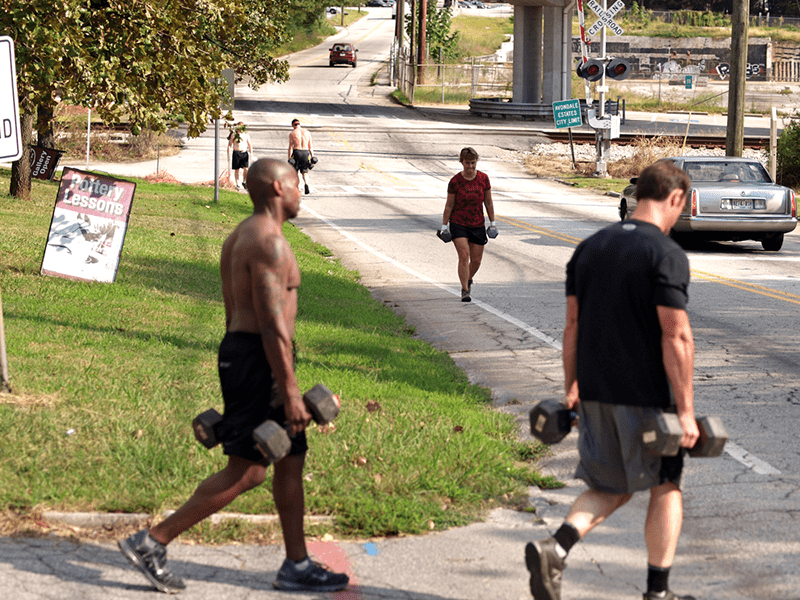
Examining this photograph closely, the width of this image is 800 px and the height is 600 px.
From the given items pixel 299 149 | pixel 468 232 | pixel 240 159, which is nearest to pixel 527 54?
pixel 299 149

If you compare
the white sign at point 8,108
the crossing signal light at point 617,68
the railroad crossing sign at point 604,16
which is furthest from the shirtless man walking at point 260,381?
the railroad crossing sign at point 604,16

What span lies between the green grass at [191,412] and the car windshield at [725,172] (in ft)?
28.7

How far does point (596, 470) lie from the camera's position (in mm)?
4152

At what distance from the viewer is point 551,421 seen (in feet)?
14.4

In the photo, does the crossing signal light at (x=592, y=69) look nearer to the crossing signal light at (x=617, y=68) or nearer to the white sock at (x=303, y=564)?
the crossing signal light at (x=617, y=68)

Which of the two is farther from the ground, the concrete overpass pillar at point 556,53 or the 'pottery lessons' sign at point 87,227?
the concrete overpass pillar at point 556,53

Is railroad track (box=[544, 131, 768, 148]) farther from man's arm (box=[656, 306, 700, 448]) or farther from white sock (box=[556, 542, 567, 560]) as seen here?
white sock (box=[556, 542, 567, 560])

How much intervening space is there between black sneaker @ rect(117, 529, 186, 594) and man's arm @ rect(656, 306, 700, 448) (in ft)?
7.49

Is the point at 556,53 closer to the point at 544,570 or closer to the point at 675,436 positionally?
the point at 675,436

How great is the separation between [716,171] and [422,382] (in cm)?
1202

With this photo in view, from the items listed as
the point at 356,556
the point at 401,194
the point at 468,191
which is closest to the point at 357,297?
the point at 468,191

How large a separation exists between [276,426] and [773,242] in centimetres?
1564

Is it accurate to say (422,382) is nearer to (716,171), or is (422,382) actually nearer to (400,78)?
(716,171)

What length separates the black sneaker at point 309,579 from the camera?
447cm
